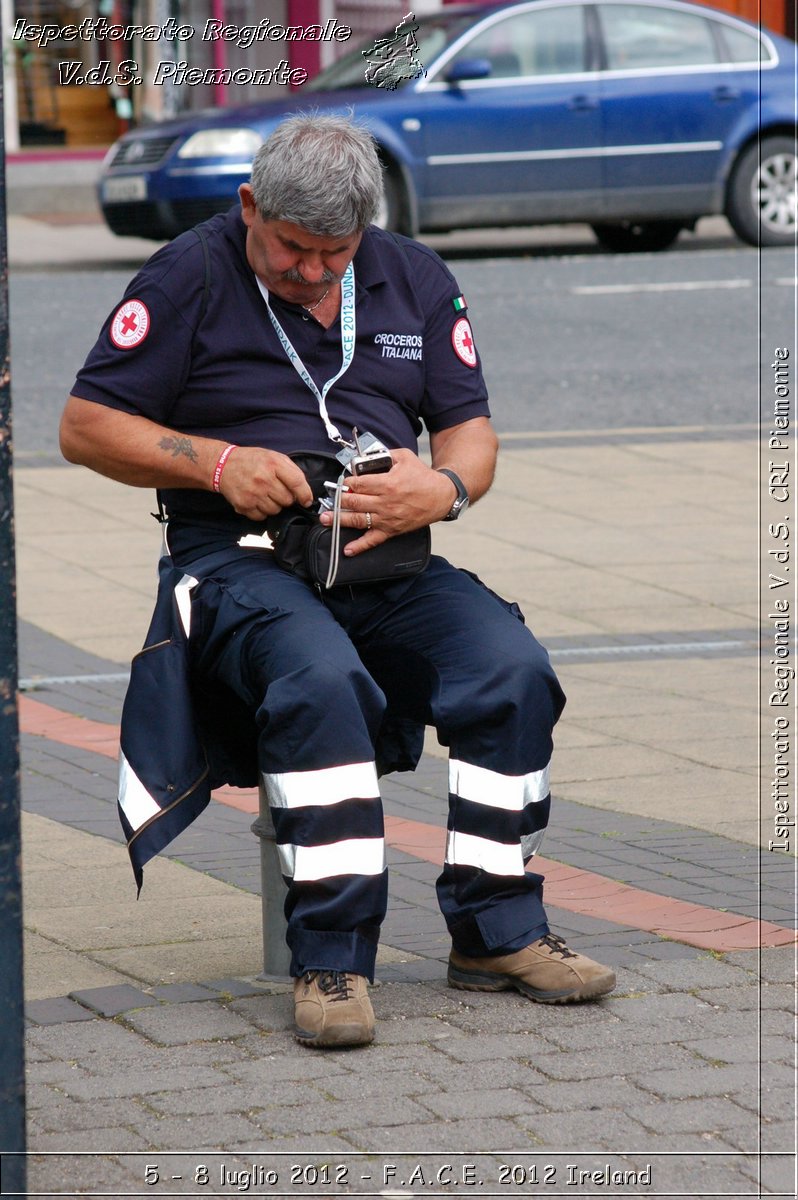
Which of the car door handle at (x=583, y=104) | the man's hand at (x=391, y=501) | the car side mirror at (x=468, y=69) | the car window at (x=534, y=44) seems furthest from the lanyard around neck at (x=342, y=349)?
the car door handle at (x=583, y=104)

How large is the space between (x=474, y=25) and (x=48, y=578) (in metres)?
8.52

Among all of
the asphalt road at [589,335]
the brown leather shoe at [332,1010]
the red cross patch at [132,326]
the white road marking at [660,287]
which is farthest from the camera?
the white road marking at [660,287]

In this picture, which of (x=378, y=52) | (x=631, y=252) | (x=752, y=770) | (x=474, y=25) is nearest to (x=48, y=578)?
(x=752, y=770)

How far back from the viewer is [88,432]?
3.72 metres

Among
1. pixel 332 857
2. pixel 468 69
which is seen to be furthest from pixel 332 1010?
pixel 468 69

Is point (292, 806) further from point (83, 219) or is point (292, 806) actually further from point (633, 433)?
point (83, 219)

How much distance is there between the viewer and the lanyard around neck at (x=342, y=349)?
12.3ft

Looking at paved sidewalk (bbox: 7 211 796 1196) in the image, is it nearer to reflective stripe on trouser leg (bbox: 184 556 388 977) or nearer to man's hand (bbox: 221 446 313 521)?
reflective stripe on trouser leg (bbox: 184 556 388 977)

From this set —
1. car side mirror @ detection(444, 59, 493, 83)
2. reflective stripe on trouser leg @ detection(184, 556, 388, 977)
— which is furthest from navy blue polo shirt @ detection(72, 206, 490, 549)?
car side mirror @ detection(444, 59, 493, 83)

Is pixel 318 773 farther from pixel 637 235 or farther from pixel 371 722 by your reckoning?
pixel 637 235

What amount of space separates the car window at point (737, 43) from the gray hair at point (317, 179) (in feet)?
39.6

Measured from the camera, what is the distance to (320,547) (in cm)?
366

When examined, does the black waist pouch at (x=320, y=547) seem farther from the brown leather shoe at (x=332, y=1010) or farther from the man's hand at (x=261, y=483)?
the brown leather shoe at (x=332, y=1010)

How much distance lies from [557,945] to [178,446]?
1.16 meters
